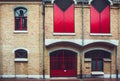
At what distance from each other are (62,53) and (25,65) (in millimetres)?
3620

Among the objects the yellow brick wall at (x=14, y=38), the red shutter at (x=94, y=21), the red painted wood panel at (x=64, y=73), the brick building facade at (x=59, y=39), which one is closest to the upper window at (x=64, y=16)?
the brick building facade at (x=59, y=39)

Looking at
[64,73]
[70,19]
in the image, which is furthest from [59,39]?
[64,73]

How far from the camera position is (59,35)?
26.6m

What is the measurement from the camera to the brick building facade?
2652 cm

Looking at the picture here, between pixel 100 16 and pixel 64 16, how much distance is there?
339 centimetres

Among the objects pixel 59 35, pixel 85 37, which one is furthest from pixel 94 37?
pixel 59 35

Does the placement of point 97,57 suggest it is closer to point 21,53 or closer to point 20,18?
point 21,53

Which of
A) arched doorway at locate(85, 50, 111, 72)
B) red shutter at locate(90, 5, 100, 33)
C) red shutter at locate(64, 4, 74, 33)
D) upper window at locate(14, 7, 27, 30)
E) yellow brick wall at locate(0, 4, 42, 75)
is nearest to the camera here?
yellow brick wall at locate(0, 4, 42, 75)

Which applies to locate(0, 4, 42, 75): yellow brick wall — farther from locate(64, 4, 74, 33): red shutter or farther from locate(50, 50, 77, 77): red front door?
locate(64, 4, 74, 33): red shutter

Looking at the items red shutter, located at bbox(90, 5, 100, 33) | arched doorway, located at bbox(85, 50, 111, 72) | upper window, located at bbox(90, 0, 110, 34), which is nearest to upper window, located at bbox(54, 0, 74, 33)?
red shutter, located at bbox(90, 5, 100, 33)

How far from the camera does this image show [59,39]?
26469mm

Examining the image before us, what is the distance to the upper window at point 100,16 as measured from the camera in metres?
26.9

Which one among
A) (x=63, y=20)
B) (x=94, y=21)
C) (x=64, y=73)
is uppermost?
(x=63, y=20)

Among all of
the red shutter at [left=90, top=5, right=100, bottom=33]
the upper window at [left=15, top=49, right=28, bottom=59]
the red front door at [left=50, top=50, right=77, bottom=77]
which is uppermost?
the red shutter at [left=90, top=5, right=100, bottom=33]
